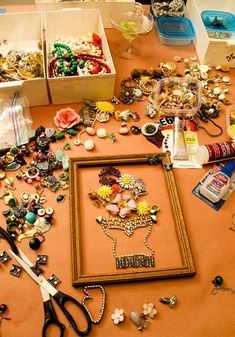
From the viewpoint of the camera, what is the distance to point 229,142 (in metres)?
1.00

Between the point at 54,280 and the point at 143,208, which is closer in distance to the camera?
the point at 54,280

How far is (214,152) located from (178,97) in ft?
0.71

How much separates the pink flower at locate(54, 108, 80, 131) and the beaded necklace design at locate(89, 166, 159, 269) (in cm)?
17

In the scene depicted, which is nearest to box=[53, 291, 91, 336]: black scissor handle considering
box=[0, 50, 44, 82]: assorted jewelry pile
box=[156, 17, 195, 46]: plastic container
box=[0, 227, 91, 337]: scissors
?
box=[0, 227, 91, 337]: scissors

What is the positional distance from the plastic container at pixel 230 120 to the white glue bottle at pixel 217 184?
0.13 meters

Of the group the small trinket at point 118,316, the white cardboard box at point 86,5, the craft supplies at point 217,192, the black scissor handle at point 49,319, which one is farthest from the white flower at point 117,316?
the white cardboard box at point 86,5

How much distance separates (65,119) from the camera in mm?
989

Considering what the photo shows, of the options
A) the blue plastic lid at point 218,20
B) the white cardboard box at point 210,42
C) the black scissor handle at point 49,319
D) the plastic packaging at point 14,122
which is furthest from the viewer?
the blue plastic lid at point 218,20

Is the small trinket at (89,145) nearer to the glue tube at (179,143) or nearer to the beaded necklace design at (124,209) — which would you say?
the beaded necklace design at (124,209)

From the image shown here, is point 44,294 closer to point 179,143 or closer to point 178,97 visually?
point 179,143

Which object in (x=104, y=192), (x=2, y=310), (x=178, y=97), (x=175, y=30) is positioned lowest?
(x=2, y=310)

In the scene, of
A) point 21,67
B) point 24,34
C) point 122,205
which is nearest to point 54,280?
point 122,205

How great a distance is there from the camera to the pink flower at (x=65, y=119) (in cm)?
99

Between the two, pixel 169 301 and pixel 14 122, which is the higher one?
pixel 14 122
